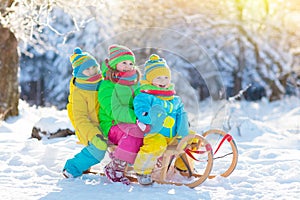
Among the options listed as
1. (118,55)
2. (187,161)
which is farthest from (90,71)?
(187,161)

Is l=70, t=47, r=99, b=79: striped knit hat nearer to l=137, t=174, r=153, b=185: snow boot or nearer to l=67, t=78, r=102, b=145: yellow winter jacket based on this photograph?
l=67, t=78, r=102, b=145: yellow winter jacket

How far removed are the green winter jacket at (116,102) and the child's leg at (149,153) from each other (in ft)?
0.79

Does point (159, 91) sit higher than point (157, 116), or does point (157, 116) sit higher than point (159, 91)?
point (159, 91)

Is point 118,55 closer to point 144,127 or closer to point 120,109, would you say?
point 120,109

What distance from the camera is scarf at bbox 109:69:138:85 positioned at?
4371 mm

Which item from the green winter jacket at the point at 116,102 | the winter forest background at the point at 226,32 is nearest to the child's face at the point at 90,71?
the green winter jacket at the point at 116,102

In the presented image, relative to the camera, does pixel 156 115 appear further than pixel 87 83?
No

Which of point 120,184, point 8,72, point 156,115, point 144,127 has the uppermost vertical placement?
point 8,72

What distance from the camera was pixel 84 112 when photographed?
449 centimetres

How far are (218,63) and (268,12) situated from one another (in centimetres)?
307

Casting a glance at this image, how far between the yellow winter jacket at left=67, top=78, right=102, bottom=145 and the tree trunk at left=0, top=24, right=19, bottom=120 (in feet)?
17.2

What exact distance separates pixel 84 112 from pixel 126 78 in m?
0.50

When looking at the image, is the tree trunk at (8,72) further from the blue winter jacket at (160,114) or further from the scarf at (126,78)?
the blue winter jacket at (160,114)

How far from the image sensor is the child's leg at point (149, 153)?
4.11 m
